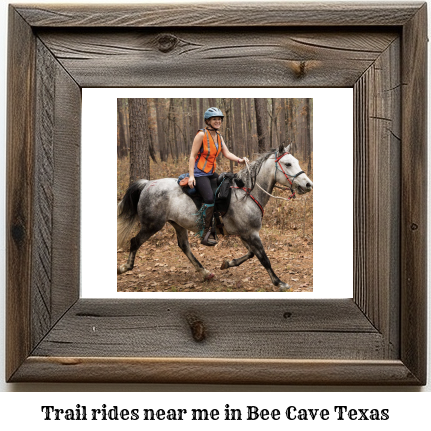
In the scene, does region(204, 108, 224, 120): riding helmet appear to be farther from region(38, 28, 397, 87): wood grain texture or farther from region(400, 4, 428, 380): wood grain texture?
region(400, 4, 428, 380): wood grain texture

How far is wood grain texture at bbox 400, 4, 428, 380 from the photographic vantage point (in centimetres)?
161

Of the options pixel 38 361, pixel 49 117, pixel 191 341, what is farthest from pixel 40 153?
pixel 191 341

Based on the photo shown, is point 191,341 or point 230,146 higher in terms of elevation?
point 230,146

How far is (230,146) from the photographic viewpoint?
1.70 metres

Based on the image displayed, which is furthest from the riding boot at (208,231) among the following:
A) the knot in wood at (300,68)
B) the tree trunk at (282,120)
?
the knot in wood at (300,68)

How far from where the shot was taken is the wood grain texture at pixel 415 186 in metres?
1.61

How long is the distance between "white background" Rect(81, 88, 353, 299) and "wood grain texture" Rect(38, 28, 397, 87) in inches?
1.5

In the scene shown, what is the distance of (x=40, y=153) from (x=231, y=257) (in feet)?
2.29

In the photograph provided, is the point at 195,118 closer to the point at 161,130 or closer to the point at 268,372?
the point at 161,130

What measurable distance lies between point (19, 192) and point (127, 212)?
34 centimetres

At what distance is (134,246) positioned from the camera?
1694 millimetres

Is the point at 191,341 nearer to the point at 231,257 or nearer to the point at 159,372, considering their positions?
the point at 159,372

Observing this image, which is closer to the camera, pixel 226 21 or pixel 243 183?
pixel 226 21

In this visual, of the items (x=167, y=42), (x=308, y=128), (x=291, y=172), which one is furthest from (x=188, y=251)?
(x=167, y=42)
